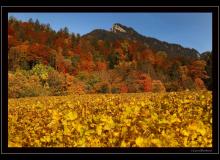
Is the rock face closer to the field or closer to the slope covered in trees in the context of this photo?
the slope covered in trees

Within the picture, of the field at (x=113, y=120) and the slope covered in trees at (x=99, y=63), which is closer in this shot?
the field at (x=113, y=120)

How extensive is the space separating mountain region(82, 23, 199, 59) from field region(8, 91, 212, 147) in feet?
2.23

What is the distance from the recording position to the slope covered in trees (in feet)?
49.0

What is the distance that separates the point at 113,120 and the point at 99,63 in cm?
95

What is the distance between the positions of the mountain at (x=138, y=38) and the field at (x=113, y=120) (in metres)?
0.68

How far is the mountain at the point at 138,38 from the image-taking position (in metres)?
14.9

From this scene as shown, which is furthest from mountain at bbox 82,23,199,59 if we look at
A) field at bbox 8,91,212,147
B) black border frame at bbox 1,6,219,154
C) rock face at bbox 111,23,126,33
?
field at bbox 8,91,212,147

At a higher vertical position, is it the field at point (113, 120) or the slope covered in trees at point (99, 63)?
the slope covered in trees at point (99, 63)
